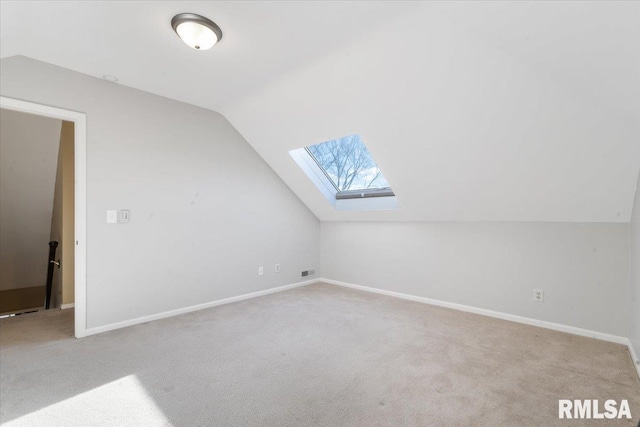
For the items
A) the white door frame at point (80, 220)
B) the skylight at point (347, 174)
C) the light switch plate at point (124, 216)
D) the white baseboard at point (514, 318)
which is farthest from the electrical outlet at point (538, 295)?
the white door frame at point (80, 220)

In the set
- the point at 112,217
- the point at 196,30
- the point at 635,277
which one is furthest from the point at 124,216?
the point at 635,277

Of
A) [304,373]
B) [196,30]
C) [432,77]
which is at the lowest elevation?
[304,373]

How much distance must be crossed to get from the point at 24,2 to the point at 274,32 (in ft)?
4.90

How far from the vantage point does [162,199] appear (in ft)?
11.1

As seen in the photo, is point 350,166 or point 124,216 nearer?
point 124,216

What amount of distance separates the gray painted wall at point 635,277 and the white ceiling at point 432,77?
0.41 feet

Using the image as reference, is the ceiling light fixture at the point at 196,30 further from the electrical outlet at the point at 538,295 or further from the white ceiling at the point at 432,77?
the electrical outlet at the point at 538,295

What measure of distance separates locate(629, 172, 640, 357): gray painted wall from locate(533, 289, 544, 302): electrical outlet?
64 cm

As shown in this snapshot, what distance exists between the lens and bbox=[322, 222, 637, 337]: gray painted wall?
2.73m

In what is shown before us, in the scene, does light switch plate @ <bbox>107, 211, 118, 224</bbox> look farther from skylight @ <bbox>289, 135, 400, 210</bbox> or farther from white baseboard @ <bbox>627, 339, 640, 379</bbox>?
white baseboard @ <bbox>627, 339, 640, 379</bbox>

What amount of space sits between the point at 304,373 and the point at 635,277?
2.66 m

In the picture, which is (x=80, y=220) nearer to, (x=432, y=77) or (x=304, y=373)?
(x=304, y=373)

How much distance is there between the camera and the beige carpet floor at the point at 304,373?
5.60 feet

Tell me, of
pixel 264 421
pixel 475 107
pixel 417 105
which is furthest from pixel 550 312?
pixel 264 421
